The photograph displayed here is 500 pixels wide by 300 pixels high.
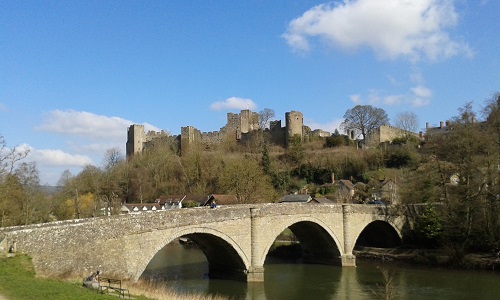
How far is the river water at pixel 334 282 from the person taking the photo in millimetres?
21875

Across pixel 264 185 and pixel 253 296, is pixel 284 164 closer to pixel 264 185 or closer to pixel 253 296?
pixel 264 185

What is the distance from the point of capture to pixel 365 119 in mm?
65812

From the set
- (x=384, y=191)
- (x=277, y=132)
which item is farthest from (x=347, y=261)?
(x=277, y=132)

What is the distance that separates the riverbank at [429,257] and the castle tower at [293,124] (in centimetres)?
3049

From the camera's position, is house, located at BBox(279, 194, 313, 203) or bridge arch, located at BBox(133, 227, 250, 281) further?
house, located at BBox(279, 194, 313, 203)

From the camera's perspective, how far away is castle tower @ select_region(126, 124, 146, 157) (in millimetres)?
71500

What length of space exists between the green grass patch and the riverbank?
22218 mm

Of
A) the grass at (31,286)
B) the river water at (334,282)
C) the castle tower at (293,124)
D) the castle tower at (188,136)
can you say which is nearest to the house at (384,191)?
the castle tower at (293,124)

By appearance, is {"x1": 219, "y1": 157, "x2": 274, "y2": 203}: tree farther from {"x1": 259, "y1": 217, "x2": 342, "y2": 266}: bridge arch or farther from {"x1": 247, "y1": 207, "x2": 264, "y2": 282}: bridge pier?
{"x1": 247, "y1": 207, "x2": 264, "y2": 282}: bridge pier

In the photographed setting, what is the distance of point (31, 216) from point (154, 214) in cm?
1509

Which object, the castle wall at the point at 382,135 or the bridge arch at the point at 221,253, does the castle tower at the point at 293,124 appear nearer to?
the castle wall at the point at 382,135

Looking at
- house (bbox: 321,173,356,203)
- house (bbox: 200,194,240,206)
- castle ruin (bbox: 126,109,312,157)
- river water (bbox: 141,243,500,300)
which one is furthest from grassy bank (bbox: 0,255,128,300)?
castle ruin (bbox: 126,109,312,157)

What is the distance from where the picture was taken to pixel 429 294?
861 inches

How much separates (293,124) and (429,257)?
35358mm
